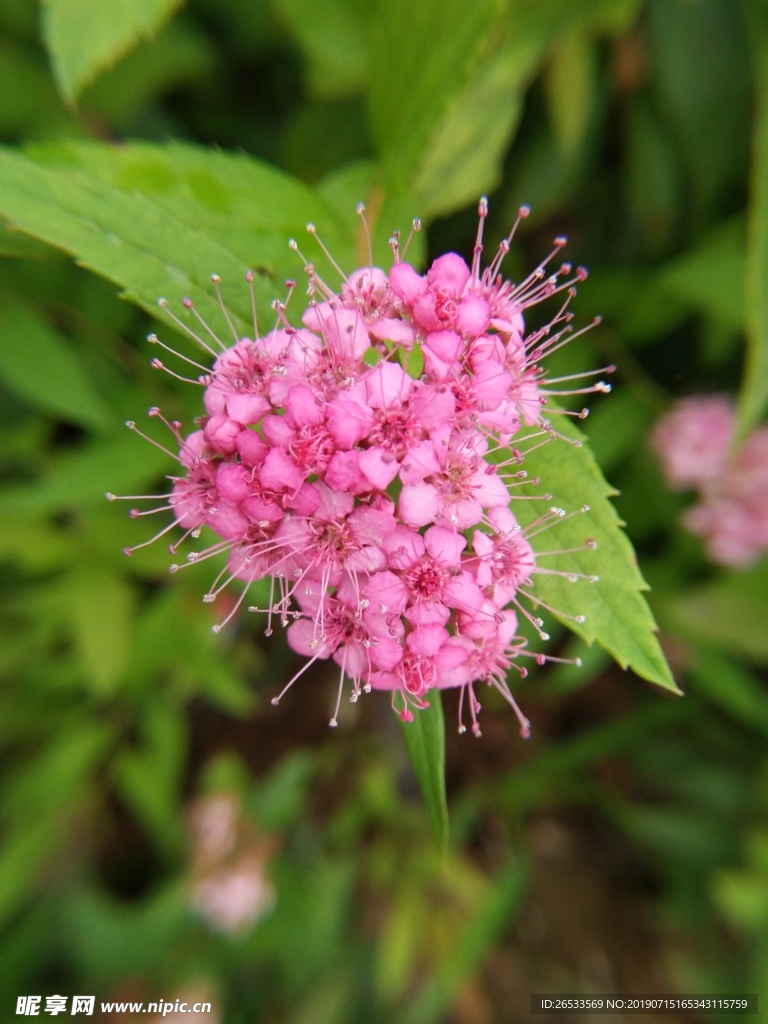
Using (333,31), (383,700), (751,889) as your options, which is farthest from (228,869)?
(333,31)

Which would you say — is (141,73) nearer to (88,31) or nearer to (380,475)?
(88,31)

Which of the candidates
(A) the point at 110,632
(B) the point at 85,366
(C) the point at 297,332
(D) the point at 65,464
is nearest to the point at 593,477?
(C) the point at 297,332

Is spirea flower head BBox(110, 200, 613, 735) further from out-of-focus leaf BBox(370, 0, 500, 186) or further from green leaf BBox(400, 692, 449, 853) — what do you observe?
out-of-focus leaf BBox(370, 0, 500, 186)

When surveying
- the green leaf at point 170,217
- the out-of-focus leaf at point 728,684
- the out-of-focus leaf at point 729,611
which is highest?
the green leaf at point 170,217

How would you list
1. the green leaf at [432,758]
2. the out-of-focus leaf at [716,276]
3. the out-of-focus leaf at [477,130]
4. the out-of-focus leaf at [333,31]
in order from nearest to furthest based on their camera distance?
the green leaf at [432,758] < the out-of-focus leaf at [477,130] < the out-of-focus leaf at [333,31] < the out-of-focus leaf at [716,276]

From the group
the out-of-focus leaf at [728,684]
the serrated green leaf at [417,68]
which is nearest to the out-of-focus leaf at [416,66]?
the serrated green leaf at [417,68]

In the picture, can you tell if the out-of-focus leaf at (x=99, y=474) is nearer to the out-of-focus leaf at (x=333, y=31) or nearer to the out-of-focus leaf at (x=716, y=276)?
the out-of-focus leaf at (x=333, y=31)
